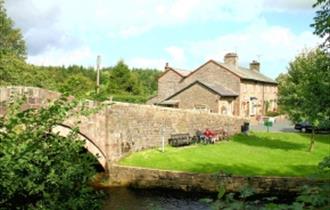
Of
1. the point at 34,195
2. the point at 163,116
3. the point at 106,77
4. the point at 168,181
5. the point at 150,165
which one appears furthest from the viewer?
the point at 163,116

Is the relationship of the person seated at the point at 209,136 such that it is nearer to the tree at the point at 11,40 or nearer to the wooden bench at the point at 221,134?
the wooden bench at the point at 221,134

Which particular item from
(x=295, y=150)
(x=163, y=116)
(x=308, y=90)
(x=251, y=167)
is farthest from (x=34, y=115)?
(x=295, y=150)

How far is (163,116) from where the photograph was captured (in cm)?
3167

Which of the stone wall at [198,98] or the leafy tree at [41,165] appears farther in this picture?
the stone wall at [198,98]

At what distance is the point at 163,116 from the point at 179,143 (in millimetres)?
2170

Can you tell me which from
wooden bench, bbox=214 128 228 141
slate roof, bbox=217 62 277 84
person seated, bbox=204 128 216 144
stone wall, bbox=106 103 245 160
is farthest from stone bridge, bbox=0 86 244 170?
slate roof, bbox=217 62 277 84

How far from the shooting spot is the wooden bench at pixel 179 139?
32.0 meters

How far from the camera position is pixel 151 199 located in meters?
22.4

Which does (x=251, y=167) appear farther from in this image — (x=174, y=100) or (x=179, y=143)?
(x=174, y=100)

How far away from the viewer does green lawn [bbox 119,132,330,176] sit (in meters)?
25.4

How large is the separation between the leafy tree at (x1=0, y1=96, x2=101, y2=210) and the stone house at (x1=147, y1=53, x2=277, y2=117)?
130 ft

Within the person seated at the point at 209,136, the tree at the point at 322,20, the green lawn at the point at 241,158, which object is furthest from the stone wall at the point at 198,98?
the tree at the point at 322,20

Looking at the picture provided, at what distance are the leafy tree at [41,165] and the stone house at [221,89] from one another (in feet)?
130

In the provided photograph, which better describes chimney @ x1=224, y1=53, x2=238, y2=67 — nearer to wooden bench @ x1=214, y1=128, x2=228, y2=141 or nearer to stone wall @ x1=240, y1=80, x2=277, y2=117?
stone wall @ x1=240, y1=80, x2=277, y2=117
